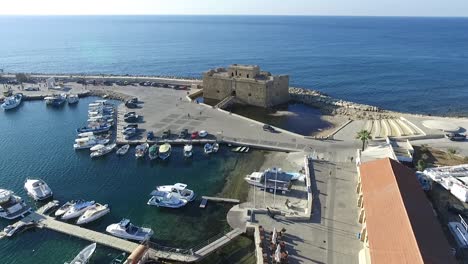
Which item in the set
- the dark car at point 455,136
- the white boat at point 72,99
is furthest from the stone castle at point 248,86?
the dark car at point 455,136

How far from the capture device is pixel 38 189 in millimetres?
42500

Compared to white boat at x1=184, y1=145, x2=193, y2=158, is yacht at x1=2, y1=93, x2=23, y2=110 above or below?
above

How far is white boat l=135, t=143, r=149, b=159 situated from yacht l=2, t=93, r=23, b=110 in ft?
138

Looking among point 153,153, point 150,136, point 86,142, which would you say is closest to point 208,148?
point 153,153

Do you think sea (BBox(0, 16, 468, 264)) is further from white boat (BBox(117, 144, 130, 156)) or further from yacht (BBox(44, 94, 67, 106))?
yacht (BBox(44, 94, 67, 106))

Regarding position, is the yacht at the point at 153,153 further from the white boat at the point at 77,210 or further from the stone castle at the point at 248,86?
the stone castle at the point at 248,86

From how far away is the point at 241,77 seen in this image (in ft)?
270

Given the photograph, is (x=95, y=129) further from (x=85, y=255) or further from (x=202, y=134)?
(x=85, y=255)

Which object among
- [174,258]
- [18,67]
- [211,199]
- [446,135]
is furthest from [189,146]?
[18,67]

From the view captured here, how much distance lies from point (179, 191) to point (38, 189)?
17.1m

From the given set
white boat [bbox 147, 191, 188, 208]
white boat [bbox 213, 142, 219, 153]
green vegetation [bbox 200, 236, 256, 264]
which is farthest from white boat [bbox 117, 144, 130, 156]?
green vegetation [bbox 200, 236, 256, 264]

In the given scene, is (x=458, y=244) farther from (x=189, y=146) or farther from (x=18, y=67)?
(x=18, y=67)

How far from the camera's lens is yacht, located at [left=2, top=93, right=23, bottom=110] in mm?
77062

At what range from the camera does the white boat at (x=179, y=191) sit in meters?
40.9
